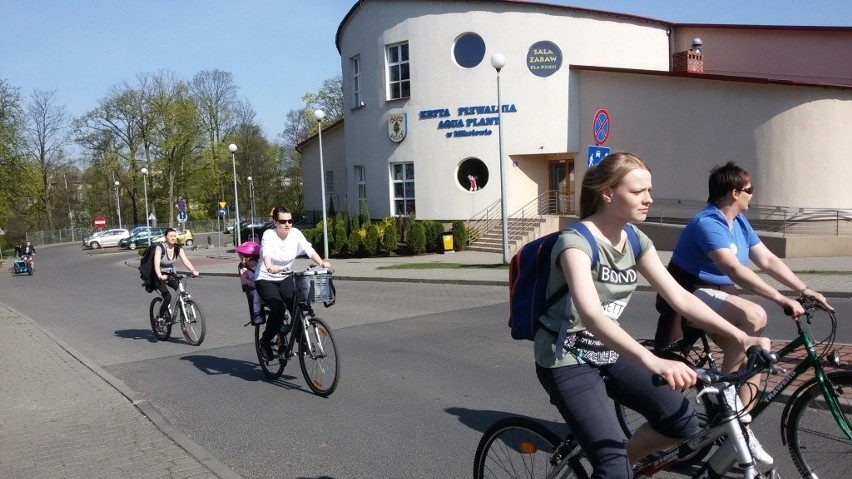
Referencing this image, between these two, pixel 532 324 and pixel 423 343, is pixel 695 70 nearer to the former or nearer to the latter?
pixel 423 343

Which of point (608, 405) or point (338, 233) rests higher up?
point (608, 405)

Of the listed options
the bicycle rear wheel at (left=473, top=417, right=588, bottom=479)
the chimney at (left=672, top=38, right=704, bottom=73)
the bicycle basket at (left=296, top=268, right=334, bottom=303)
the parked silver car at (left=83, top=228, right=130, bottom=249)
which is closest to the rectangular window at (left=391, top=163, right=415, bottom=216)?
the chimney at (left=672, top=38, right=704, bottom=73)

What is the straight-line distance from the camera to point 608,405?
2947 millimetres

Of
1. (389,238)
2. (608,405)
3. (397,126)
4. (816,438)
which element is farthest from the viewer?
(397,126)

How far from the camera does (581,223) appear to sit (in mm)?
2979

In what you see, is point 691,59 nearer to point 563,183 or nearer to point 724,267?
point 563,183

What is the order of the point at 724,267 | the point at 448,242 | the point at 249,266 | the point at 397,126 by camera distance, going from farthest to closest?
the point at 397,126 → the point at 448,242 → the point at 249,266 → the point at 724,267

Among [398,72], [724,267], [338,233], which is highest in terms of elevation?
[398,72]

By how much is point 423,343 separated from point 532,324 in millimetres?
6590

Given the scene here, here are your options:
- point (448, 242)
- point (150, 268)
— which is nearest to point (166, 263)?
point (150, 268)

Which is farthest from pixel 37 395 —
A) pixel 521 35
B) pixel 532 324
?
pixel 521 35

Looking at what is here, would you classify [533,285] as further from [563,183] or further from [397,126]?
[397,126]

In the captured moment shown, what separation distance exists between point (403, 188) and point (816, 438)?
95.1ft

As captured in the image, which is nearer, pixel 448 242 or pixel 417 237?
pixel 417 237
